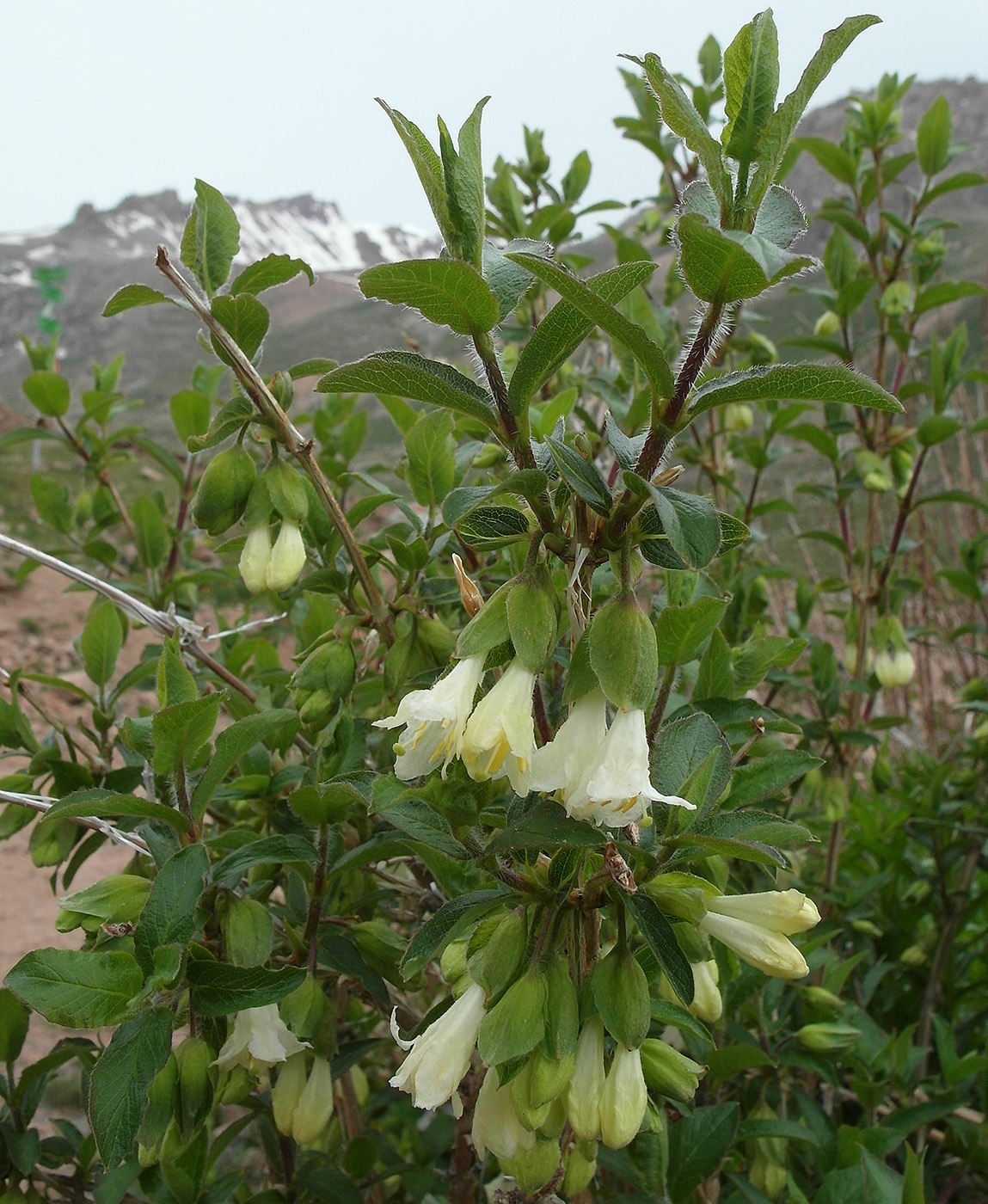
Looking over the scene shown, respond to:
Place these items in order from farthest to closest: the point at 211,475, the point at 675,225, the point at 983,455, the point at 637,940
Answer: the point at 983,455 < the point at 211,475 < the point at 637,940 < the point at 675,225

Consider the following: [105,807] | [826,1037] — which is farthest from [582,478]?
[826,1037]

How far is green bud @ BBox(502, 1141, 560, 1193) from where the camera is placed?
72 centimetres

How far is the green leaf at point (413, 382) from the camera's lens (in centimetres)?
64

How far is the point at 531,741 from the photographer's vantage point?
2.19 feet

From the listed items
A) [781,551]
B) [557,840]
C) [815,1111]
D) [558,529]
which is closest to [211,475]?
[558,529]

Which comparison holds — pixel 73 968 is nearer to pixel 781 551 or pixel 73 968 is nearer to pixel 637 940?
pixel 637 940

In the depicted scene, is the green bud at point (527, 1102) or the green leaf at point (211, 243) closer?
the green bud at point (527, 1102)

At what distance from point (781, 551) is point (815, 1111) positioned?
41.7 ft

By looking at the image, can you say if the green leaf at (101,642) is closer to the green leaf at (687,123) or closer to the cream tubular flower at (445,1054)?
the cream tubular flower at (445,1054)

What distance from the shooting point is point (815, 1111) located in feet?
4.52

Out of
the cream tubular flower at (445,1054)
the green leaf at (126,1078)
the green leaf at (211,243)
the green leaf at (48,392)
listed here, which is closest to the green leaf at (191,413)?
the green leaf at (48,392)

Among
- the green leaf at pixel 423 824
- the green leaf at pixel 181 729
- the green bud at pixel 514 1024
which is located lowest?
the green bud at pixel 514 1024

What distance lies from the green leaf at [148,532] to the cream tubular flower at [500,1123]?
4.42 ft

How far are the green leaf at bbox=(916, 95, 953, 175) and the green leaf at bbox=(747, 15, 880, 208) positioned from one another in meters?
1.75
